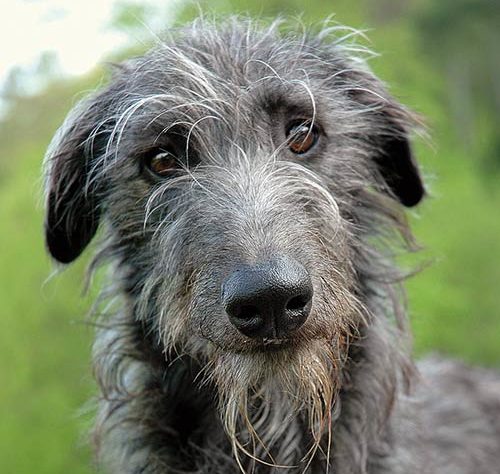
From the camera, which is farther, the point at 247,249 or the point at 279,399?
the point at 279,399

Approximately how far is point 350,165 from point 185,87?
0.85 metres

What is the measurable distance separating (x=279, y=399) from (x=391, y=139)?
4.90 ft

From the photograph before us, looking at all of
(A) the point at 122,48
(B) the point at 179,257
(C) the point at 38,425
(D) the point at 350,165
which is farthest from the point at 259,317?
(A) the point at 122,48

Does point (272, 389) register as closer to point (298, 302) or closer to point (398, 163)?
point (298, 302)

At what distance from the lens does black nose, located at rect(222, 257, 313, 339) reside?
274 cm

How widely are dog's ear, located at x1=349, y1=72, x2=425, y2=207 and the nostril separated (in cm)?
137

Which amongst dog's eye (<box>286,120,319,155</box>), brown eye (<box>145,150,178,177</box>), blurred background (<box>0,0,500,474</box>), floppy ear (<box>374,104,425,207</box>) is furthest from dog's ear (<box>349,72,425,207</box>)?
blurred background (<box>0,0,500,474</box>)

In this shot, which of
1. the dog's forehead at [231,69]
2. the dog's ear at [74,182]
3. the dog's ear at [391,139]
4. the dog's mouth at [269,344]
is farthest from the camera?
the dog's ear at [391,139]

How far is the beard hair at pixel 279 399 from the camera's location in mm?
3057

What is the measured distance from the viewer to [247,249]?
2.88 meters

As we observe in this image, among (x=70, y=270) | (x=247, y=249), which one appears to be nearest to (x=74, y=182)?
(x=247, y=249)

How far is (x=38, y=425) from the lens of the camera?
38.1 feet

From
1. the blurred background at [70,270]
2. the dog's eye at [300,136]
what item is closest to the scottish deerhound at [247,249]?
the dog's eye at [300,136]

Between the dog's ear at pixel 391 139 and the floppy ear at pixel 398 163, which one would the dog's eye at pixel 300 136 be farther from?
the floppy ear at pixel 398 163
